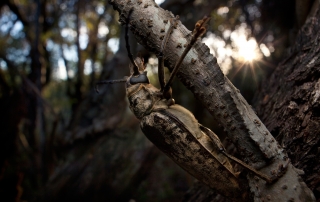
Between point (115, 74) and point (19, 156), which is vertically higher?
point (115, 74)

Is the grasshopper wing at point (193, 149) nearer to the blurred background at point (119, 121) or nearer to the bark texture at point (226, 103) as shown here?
the bark texture at point (226, 103)

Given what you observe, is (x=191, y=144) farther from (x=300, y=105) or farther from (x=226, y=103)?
(x=300, y=105)

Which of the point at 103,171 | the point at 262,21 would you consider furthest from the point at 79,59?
the point at 262,21

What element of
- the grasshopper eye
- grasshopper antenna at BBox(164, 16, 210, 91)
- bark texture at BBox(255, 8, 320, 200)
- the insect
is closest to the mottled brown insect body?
the insect

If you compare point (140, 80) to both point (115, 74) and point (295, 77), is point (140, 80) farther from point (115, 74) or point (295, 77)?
point (115, 74)

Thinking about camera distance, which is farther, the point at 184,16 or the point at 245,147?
the point at 184,16

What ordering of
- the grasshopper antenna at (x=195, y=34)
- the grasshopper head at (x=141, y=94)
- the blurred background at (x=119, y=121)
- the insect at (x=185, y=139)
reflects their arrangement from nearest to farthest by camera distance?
the grasshopper antenna at (x=195, y=34) → the insect at (x=185, y=139) → the grasshopper head at (x=141, y=94) → the blurred background at (x=119, y=121)

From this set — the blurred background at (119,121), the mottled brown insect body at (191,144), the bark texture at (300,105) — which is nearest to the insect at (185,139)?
the mottled brown insect body at (191,144)

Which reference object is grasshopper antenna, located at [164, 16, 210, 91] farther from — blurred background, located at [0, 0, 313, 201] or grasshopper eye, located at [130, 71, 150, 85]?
blurred background, located at [0, 0, 313, 201]
